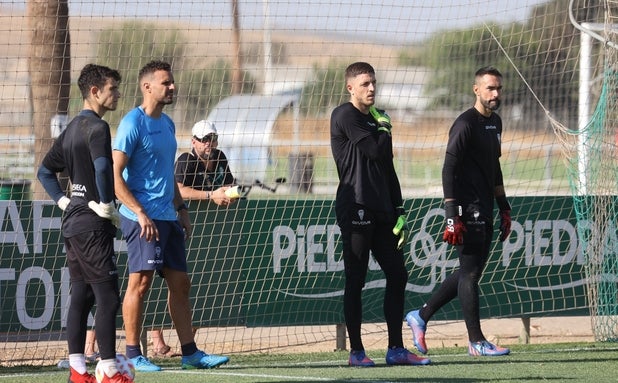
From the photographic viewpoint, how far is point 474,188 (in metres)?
8.45

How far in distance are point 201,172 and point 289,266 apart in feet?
3.86

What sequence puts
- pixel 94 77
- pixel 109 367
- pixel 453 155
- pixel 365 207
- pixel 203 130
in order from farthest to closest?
pixel 203 130, pixel 453 155, pixel 365 207, pixel 94 77, pixel 109 367

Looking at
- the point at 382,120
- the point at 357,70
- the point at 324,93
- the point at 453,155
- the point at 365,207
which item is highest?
the point at 324,93

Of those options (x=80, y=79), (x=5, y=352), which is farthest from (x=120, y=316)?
(x=80, y=79)

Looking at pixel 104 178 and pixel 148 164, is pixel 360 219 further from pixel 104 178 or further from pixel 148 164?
pixel 104 178

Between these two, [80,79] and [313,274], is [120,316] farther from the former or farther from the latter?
[80,79]

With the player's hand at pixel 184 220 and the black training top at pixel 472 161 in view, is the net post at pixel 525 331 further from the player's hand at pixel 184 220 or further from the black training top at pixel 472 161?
the player's hand at pixel 184 220

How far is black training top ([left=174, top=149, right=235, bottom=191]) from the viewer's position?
9.73 metres

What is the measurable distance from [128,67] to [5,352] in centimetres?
295

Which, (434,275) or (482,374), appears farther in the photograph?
(434,275)

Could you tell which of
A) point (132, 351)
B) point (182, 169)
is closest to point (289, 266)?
point (182, 169)

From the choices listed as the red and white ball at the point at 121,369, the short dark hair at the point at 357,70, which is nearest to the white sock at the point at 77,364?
the red and white ball at the point at 121,369

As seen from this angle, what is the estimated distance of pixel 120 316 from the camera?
9.49 metres

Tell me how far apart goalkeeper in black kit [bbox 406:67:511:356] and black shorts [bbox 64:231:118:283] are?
9.09ft
